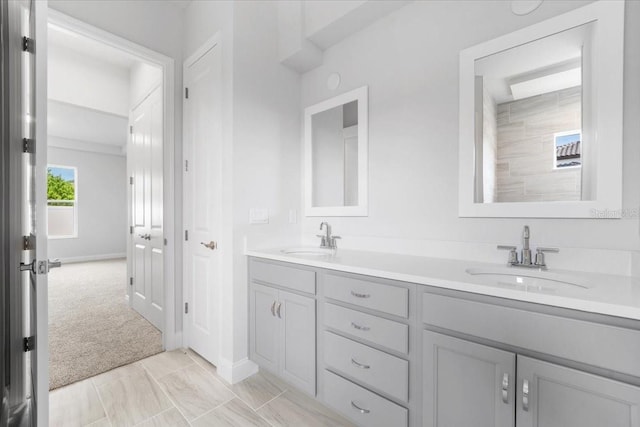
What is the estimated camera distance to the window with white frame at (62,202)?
623cm

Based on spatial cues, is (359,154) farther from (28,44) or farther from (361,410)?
(28,44)

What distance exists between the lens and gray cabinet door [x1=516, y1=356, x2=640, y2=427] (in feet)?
2.65

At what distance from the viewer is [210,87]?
2.15 m

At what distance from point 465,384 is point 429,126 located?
4.59 ft

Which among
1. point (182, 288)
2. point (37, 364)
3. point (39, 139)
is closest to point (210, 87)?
point (39, 139)

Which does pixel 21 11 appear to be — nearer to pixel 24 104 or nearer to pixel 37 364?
pixel 24 104

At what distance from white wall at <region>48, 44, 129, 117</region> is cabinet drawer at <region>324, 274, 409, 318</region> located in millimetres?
3579

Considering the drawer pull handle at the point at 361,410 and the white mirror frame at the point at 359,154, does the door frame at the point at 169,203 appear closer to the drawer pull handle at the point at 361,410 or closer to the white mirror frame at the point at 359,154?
the white mirror frame at the point at 359,154

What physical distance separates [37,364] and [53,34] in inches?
139

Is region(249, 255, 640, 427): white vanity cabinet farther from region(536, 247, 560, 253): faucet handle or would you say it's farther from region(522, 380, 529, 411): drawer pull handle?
region(536, 247, 560, 253): faucet handle

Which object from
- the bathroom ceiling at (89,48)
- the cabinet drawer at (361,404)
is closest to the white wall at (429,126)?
the cabinet drawer at (361,404)

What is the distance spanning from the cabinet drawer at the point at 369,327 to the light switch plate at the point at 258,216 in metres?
0.89

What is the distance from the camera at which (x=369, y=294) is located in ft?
4.42

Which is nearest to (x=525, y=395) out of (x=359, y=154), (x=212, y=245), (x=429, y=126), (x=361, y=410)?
(x=361, y=410)
